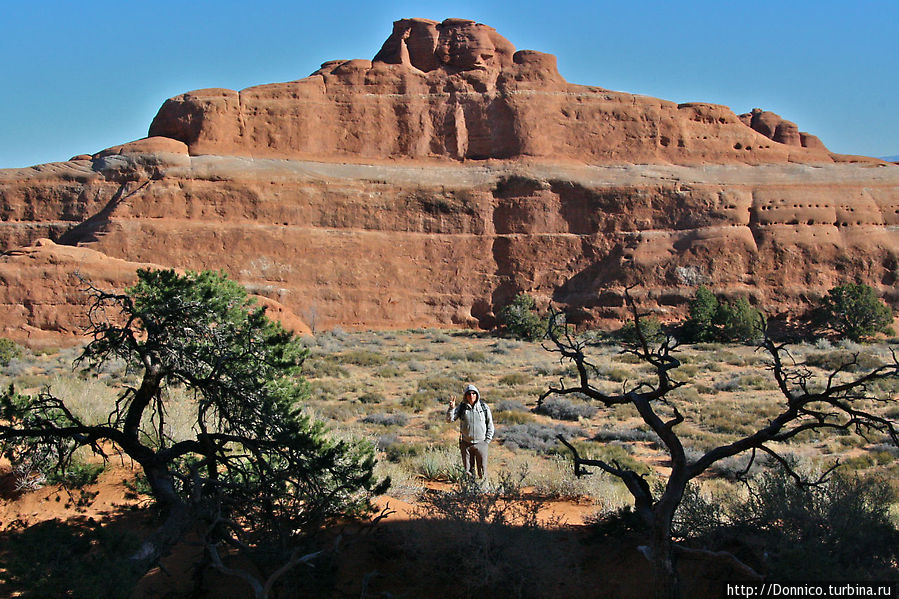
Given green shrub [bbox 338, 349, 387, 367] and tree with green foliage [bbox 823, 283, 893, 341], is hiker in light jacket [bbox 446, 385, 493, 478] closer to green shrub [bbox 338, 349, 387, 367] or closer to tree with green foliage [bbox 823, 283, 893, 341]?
green shrub [bbox 338, 349, 387, 367]

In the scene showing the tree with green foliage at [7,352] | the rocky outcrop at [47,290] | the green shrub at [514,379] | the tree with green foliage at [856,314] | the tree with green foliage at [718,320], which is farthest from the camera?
the tree with green foliage at [856,314]

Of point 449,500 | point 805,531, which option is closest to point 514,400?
point 449,500

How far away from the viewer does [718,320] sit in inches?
1325

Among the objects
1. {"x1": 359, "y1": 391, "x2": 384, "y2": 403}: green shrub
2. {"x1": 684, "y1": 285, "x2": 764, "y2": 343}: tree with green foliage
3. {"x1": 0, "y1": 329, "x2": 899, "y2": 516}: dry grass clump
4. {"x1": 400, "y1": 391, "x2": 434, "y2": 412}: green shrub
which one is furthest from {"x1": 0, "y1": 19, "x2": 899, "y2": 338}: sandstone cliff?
{"x1": 400, "y1": 391, "x2": 434, "y2": 412}: green shrub

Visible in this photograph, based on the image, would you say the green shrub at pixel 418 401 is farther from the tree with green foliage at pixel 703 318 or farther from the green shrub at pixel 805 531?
the tree with green foliage at pixel 703 318

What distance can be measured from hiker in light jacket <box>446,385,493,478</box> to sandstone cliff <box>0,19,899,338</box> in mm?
29300

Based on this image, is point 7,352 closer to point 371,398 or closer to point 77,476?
point 371,398

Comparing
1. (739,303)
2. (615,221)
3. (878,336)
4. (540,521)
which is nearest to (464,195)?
(615,221)

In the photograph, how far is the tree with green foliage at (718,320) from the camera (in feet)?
105

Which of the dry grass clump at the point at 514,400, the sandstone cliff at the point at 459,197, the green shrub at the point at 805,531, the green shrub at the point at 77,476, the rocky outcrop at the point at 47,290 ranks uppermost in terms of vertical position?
the sandstone cliff at the point at 459,197

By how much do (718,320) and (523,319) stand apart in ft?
30.0

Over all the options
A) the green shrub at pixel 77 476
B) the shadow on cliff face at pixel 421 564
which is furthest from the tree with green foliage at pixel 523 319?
the shadow on cliff face at pixel 421 564

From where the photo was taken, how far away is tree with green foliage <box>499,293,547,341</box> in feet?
110

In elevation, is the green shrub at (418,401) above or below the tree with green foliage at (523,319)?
below
